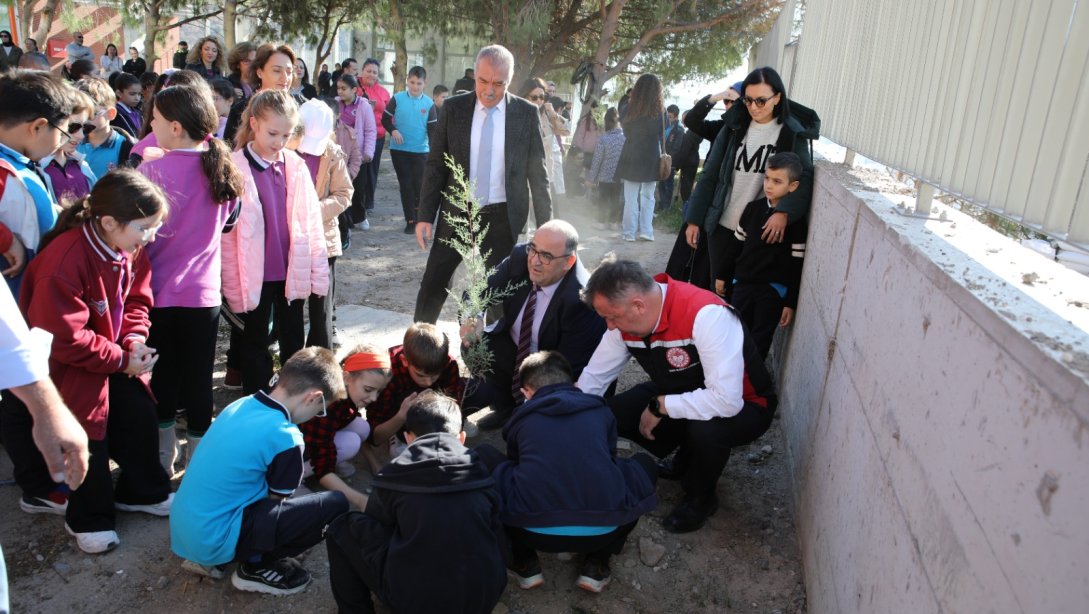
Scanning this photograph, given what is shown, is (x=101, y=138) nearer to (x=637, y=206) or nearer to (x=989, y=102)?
(x=989, y=102)

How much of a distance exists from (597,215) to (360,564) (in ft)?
29.2

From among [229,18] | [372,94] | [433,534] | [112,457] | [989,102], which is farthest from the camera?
[229,18]

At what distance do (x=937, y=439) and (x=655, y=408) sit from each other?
5.35 feet

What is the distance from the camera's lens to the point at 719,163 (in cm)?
459

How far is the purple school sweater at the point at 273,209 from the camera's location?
3.51 m

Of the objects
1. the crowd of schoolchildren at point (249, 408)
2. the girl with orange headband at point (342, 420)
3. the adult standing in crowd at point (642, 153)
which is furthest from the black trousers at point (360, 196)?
the girl with orange headband at point (342, 420)

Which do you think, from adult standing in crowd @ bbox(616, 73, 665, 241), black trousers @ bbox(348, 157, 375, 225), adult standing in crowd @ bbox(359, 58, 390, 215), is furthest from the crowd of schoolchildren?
adult standing in crowd @ bbox(616, 73, 665, 241)

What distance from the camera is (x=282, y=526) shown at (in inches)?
105

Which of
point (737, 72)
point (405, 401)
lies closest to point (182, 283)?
point (405, 401)

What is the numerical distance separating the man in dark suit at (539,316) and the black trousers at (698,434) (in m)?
0.36

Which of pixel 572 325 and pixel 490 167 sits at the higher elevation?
pixel 490 167

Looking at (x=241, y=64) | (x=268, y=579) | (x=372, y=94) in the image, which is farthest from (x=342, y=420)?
(x=372, y=94)

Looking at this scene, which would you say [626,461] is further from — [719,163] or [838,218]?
[719,163]

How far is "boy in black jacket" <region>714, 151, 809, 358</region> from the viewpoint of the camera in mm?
4066
